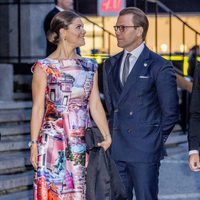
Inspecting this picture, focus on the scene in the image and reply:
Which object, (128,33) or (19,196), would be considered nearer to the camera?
(128,33)

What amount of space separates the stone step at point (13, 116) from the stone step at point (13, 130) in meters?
0.10

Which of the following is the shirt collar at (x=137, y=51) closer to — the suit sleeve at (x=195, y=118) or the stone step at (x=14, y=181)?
the suit sleeve at (x=195, y=118)

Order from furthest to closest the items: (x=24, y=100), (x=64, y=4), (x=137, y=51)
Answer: (x=24, y=100), (x=64, y=4), (x=137, y=51)

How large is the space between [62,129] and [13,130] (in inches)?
181

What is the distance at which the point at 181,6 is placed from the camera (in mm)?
32000

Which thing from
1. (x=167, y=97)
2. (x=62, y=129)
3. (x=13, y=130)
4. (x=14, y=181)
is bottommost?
(x=14, y=181)

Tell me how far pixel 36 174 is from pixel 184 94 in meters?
9.10

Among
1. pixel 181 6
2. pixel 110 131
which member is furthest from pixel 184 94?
pixel 181 6

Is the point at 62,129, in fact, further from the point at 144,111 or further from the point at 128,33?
the point at 128,33

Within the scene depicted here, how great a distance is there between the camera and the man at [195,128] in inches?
206

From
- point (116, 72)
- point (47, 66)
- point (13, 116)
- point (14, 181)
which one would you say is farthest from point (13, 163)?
point (47, 66)

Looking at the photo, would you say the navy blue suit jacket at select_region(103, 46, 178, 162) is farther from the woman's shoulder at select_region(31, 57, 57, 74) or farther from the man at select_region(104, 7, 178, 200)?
the woman's shoulder at select_region(31, 57, 57, 74)

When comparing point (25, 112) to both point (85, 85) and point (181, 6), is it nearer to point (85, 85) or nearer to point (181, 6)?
point (85, 85)

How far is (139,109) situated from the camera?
6051 mm
